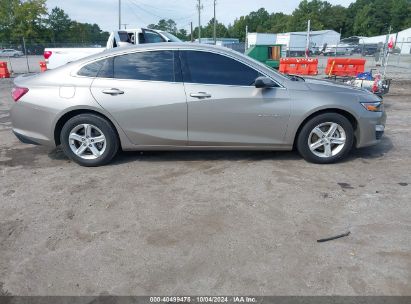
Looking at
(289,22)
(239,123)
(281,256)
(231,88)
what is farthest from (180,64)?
(289,22)

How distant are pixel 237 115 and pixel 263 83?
0.52 m

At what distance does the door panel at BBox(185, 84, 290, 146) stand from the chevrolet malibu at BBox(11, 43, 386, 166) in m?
0.01

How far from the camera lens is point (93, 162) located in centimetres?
447

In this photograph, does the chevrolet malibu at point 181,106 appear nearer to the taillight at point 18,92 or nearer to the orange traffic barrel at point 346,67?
the taillight at point 18,92

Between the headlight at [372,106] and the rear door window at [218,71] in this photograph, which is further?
the headlight at [372,106]

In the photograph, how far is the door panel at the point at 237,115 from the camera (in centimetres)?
420

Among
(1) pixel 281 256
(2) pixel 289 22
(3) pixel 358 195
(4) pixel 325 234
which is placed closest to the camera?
(1) pixel 281 256

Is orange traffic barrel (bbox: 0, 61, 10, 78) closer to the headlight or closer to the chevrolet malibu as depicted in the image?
the chevrolet malibu

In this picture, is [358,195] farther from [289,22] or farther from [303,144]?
[289,22]

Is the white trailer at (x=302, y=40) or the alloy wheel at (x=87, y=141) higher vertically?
the white trailer at (x=302, y=40)

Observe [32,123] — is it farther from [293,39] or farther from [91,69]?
[293,39]

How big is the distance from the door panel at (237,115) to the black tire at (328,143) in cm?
29

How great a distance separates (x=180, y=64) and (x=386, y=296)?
131 inches

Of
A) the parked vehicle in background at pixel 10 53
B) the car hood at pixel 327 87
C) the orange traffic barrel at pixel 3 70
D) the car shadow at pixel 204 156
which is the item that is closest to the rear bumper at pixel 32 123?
the car shadow at pixel 204 156
